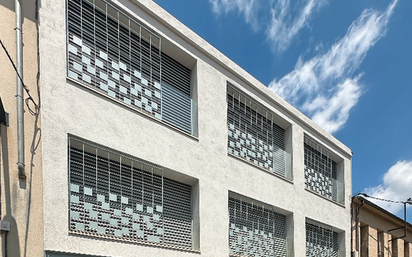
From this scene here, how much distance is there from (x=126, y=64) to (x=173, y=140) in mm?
2287

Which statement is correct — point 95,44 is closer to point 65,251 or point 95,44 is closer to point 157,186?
point 157,186

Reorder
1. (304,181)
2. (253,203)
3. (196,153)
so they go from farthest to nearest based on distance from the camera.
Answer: (304,181) < (253,203) < (196,153)

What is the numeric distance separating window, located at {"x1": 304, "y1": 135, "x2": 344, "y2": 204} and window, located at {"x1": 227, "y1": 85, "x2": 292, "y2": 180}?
1.83m

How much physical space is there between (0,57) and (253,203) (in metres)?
9.06

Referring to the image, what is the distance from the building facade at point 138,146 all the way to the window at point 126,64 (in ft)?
0.10

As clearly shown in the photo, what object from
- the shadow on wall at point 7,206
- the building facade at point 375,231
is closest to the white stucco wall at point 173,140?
the shadow on wall at point 7,206

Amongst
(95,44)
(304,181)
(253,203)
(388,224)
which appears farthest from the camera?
(388,224)

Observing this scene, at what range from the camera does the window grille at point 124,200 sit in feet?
30.3

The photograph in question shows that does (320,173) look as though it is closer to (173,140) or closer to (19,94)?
(173,140)

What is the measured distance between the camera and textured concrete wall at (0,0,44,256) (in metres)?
7.59

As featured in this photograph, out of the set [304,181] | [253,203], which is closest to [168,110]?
[253,203]

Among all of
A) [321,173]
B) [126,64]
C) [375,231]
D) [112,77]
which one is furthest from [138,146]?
[375,231]

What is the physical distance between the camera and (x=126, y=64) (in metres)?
10.9

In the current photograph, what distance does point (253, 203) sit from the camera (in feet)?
Result: 46.9
